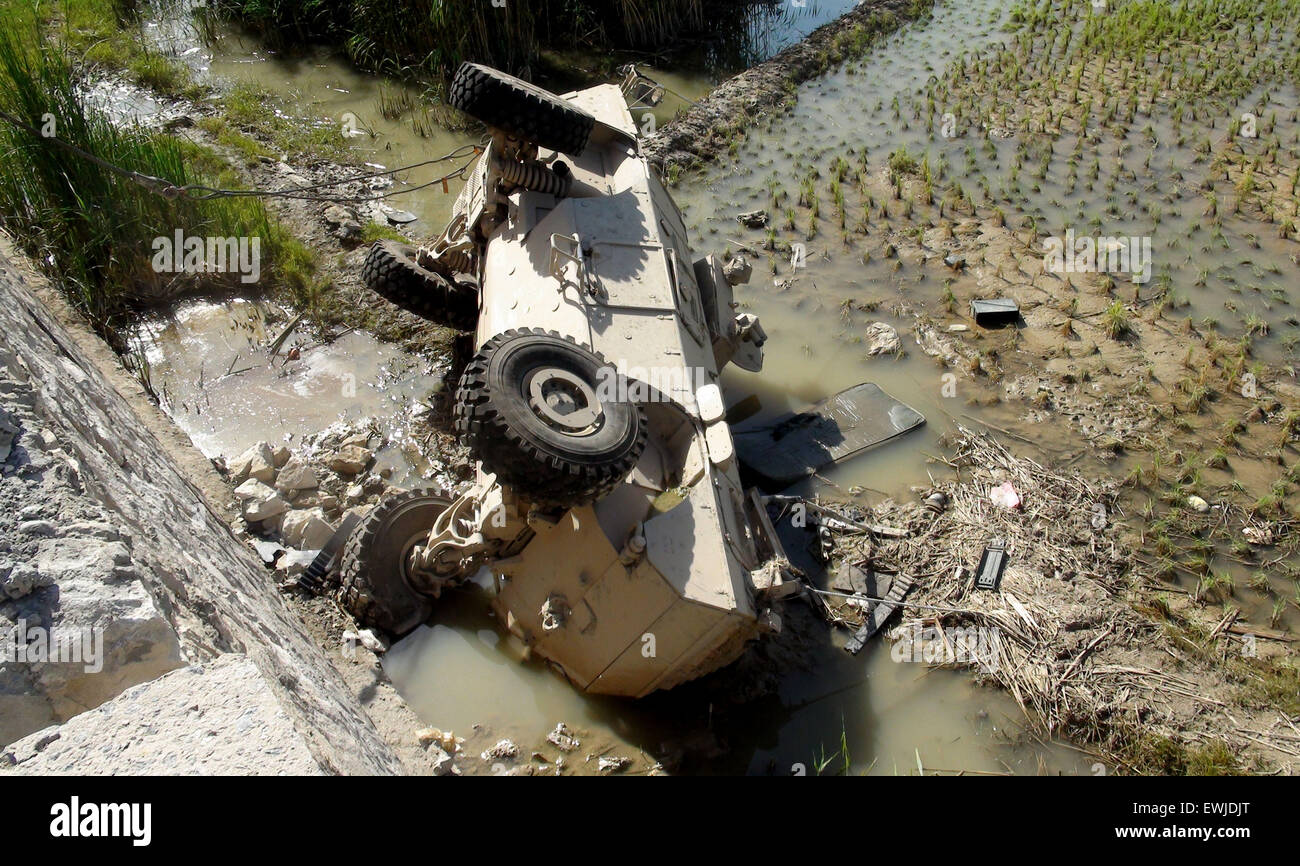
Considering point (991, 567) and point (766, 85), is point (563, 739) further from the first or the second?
point (766, 85)

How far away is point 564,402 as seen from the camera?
15.2 ft

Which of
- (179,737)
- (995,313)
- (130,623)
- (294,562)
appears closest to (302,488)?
(294,562)

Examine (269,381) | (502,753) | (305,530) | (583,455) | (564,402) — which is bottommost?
(502,753)

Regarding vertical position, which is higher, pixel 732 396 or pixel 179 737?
pixel 179 737

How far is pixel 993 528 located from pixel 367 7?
33.8ft

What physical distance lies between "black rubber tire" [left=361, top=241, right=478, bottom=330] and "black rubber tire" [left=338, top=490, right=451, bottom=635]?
1.89m

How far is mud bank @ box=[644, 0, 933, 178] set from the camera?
11257 mm

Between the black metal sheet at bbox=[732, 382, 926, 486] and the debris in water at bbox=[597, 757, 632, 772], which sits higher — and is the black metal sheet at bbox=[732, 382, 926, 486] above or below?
above

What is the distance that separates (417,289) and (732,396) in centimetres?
278

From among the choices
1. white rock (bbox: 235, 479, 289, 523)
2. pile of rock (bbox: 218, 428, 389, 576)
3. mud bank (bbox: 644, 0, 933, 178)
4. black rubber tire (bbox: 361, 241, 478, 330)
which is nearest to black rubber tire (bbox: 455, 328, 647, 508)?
pile of rock (bbox: 218, 428, 389, 576)

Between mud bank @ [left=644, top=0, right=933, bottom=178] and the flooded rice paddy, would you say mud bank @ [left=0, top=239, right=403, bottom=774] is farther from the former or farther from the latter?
mud bank @ [left=644, top=0, right=933, bottom=178]

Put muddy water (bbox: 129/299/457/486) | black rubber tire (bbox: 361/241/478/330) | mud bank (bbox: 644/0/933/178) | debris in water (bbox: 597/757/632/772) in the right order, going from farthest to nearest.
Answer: mud bank (bbox: 644/0/933/178) < muddy water (bbox: 129/299/457/486) < black rubber tire (bbox: 361/241/478/330) < debris in water (bbox: 597/757/632/772)

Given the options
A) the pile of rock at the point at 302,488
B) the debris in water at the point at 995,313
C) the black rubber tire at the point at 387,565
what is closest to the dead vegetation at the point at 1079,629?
the debris in water at the point at 995,313
